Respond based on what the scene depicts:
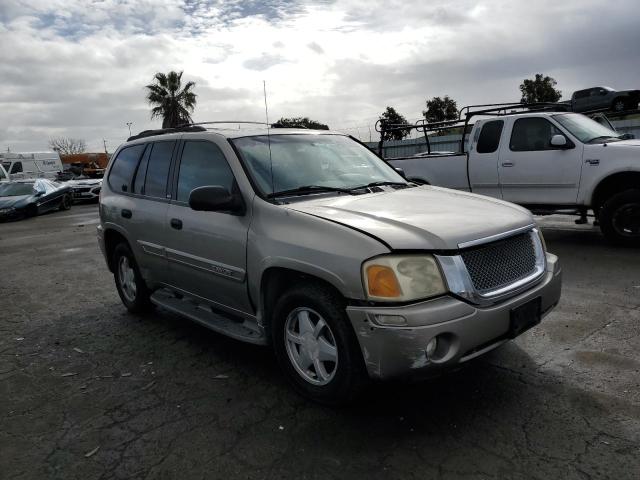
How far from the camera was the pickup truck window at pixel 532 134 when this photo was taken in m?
7.81

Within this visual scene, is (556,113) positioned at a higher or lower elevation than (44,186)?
higher

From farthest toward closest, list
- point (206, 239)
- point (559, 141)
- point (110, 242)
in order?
point (559, 141) < point (110, 242) < point (206, 239)

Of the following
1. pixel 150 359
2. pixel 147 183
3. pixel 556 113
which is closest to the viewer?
pixel 150 359

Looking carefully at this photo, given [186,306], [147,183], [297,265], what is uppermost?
[147,183]

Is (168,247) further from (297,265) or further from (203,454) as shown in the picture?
(203,454)

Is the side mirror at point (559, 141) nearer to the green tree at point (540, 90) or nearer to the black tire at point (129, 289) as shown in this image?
the black tire at point (129, 289)

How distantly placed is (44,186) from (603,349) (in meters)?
19.3

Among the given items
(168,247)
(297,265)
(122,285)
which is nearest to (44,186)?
(122,285)

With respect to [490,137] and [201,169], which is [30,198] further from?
[201,169]

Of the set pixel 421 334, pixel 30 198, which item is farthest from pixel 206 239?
pixel 30 198

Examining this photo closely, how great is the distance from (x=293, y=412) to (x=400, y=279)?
3.66 ft

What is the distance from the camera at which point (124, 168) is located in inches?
210

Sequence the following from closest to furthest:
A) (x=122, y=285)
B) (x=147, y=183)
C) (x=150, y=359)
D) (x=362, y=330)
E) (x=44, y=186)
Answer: (x=362, y=330) → (x=150, y=359) → (x=147, y=183) → (x=122, y=285) → (x=44, y=186)

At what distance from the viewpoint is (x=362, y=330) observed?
2781 mm
